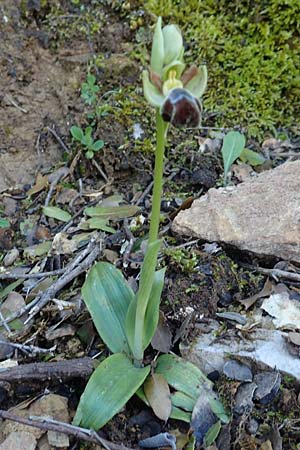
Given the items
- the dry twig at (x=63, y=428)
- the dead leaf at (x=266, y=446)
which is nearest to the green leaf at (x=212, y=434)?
the dead leaf at (x=266, y=446)

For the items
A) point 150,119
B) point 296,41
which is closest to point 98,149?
point 150,119

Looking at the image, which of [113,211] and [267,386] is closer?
[267,386]

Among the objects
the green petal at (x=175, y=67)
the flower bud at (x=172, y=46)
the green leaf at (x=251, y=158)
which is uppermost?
the flower bud at (x=172, y=46)

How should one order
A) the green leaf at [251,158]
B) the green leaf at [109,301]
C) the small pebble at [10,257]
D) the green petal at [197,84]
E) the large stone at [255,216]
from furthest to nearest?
the green leaf at [251,158] < the small pebble at [10,257] < the large stone at [255,216] < the green leaf at [109,301] < the green petal at [197,84]

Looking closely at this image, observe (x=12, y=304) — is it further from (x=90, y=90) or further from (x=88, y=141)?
(x=90, y=90)

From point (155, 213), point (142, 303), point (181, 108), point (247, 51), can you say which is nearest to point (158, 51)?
point (181, 108)

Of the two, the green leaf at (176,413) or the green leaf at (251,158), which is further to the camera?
the green leaf at (251,158)

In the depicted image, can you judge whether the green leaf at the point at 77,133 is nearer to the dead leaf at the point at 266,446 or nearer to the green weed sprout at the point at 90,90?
the green weed sprout at the point at 90,90
